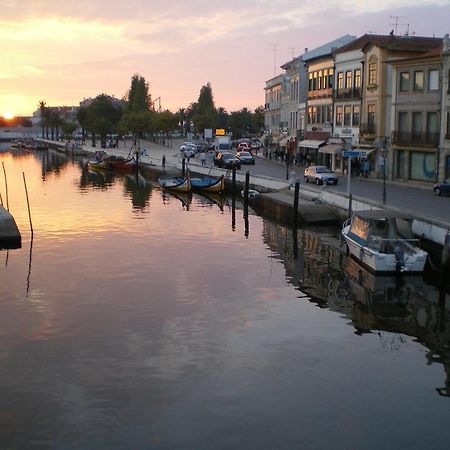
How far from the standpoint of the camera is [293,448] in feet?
52.6

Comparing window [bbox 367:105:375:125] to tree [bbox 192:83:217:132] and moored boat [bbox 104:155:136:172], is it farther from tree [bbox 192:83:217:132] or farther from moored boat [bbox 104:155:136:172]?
tree [bbox 192:83:217:132]

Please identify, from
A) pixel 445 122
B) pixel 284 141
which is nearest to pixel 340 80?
pixel 445 122

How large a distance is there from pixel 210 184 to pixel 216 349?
155ft

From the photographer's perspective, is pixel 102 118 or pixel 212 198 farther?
pixel 102 118

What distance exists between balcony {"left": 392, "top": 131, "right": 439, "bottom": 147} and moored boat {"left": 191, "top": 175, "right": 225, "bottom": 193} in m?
16.9

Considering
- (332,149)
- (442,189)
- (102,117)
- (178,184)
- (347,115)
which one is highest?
(102,117)

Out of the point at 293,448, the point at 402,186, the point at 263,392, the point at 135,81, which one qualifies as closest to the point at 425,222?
the point at 263,392

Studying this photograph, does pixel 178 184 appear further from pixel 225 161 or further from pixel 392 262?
A: pixel 392 262

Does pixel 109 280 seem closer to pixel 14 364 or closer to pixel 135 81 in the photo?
pixel 14 364

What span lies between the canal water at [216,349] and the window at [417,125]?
20.9 m

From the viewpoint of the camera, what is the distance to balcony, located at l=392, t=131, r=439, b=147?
56.6 metres

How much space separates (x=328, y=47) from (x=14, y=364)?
71.3 m

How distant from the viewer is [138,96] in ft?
575

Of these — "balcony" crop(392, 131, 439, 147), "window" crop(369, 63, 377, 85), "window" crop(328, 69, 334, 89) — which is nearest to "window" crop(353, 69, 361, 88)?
"window" crop(369, 63, 377, 85)
